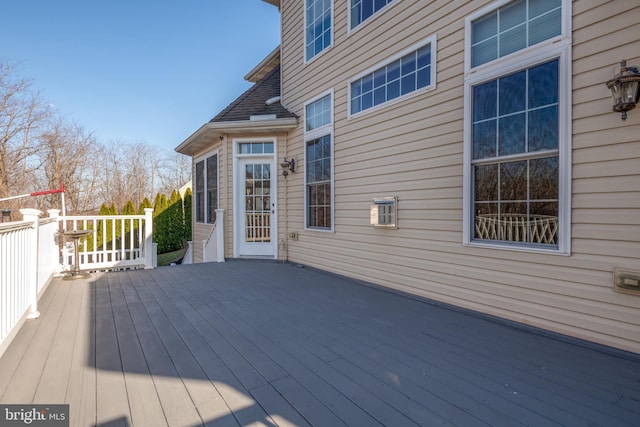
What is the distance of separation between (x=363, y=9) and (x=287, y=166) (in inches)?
111

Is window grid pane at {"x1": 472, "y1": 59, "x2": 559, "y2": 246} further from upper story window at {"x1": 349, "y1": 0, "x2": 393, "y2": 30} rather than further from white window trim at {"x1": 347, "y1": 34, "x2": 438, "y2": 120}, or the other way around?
upper story window at {"x1": 349, "y1": 0, "x2": 393, "y2": 30}

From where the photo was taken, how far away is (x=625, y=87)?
2.17m

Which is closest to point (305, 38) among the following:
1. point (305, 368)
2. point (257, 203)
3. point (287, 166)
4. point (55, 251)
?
point (287, 166)

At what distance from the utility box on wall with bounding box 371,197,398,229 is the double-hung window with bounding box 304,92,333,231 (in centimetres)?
116

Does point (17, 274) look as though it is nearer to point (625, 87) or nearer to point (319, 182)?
point (319, 182)

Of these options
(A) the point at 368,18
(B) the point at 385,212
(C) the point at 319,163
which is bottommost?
(B) the point at 385,212

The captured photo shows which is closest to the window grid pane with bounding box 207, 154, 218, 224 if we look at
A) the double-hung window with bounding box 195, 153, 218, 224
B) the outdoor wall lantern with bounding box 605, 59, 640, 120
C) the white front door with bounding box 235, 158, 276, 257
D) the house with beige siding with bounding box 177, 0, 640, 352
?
the double-hung window with bounding box 195, 153, 218, 224

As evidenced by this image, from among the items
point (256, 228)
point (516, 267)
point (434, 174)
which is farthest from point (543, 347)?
point (256, 228)

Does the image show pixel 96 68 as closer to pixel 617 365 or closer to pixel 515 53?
pixel 515 53

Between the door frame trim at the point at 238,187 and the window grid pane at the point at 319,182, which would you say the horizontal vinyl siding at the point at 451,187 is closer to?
the window grid pane at the point at 319,182

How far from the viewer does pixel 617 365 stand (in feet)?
7.00

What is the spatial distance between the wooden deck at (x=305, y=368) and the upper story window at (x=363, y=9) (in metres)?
3.91

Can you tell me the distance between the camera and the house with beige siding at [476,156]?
7.71 ft

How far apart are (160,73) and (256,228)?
13.2 m
